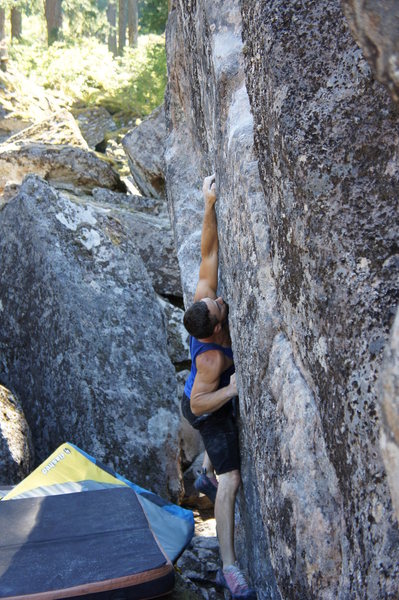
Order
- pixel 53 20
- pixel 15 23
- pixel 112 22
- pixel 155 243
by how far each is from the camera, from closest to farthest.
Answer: pixel 155 243 < pixel 53 20 < pixel 15 23 < pixel 112 22

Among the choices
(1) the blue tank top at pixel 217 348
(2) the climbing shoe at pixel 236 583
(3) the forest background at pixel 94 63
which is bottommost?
(2) the climbing shoe at pixel 236 583

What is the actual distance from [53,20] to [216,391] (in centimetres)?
2110

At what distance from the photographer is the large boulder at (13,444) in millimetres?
5391

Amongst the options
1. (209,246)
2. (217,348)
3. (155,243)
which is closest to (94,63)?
(155,243)

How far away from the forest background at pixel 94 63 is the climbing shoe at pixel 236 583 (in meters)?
13.3

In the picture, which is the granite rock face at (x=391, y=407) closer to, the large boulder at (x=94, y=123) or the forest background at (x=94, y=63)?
the forest background at (x=94, y=63)

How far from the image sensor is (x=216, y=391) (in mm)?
4543

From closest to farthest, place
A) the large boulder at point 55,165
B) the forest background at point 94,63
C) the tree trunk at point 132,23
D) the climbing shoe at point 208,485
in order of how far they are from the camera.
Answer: the climbing shoe at point 208,485
the large boulder at point 55,165
the forest background at point 94,63
the tree trunk at point 132,23

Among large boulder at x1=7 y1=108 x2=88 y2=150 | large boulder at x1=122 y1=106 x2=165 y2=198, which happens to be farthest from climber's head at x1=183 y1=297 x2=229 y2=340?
large boulder at x1=7 y1=108 x2=88 y2=150

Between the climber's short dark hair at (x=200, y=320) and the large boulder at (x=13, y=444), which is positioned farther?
the large boulder at (x=13, y=444)

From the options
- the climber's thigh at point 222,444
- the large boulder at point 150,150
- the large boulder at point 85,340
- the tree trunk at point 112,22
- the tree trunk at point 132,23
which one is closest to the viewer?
the climber's thigh at point 222,444

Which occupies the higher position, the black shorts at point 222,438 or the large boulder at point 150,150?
the large boulder at point 150,150

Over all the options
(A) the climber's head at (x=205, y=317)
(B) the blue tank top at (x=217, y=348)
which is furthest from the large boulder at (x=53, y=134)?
(A) the climber's head at (x=205, y=317)

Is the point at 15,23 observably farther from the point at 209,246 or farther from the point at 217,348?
the point at 217,348
